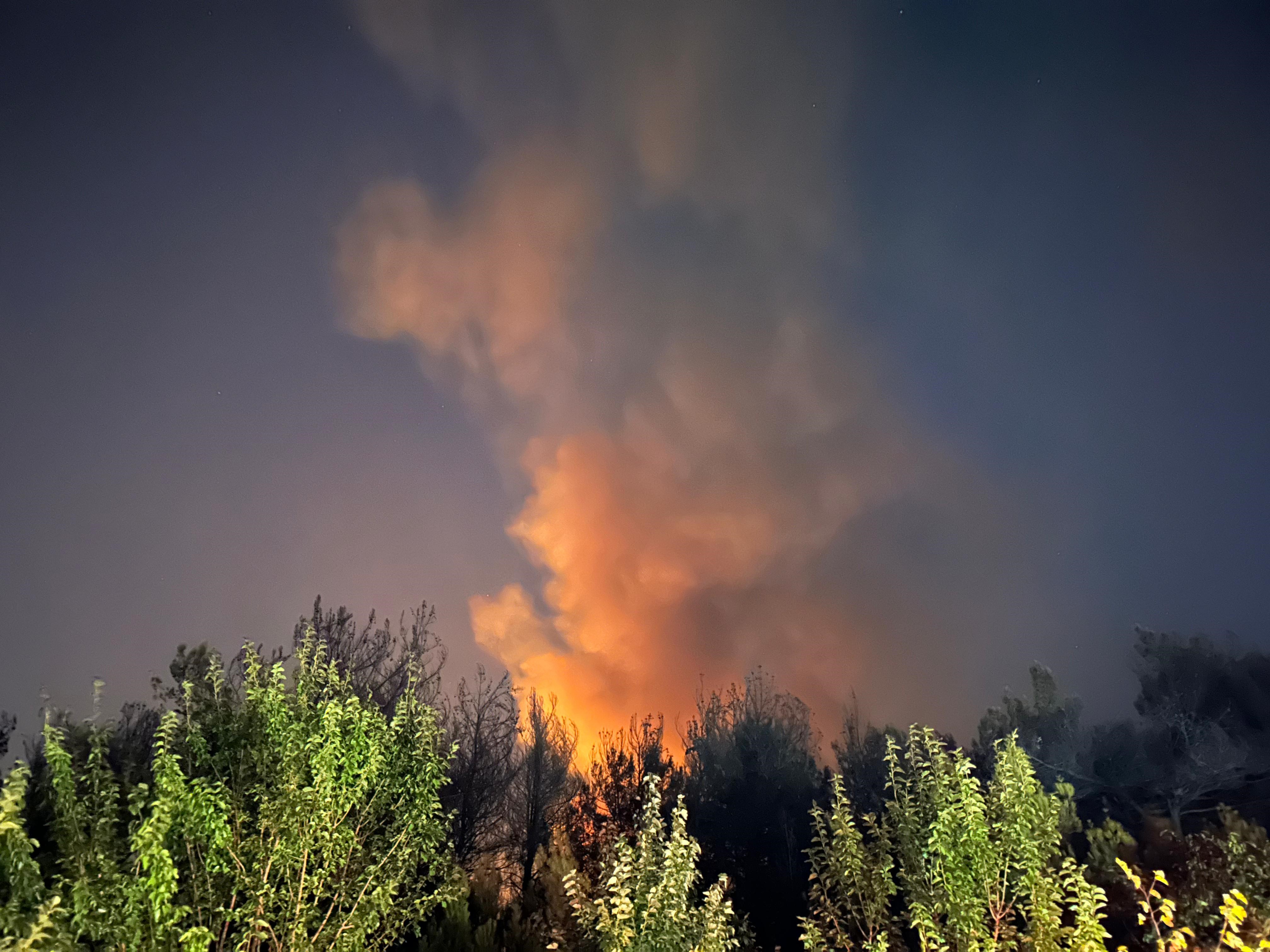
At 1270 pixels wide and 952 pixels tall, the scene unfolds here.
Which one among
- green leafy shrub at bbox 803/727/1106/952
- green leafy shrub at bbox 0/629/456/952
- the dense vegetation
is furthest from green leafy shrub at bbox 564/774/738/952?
green leafy shrub at bbox 0/629/456/952

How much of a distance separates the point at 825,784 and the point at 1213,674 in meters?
20.7

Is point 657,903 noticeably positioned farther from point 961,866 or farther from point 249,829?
point 249,829

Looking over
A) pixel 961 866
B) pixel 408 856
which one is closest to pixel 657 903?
pixel 408 856

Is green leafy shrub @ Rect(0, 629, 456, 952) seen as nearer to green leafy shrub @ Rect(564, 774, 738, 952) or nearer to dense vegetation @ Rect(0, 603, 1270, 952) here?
dense vegetation @ Rect(0, 603, 1270, 952)

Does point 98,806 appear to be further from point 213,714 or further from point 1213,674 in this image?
point 1213,674

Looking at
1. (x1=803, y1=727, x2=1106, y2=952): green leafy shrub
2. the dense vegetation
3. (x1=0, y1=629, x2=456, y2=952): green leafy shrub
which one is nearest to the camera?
(x1=0, y1=629, x2=456, y2=952): green leafy shrub

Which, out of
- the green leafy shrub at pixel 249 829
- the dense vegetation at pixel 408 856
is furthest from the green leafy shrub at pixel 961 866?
the green leafy shrub at pixel 249 829

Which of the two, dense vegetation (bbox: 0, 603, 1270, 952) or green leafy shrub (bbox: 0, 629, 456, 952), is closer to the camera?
green leafy shrub (bbox: 0, 629, 456, 952)

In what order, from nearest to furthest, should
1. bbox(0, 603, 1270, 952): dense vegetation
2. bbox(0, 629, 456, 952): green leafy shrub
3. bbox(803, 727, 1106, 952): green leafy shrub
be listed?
bbox(0, 629, 456, 952): green leafy shrub < bbox(0, 603, 1270, 952): dense vegetation < bbox(803, 727, 1106, 952): green leafy shrub

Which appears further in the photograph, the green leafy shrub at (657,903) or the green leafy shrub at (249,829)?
the green leafy shrub at (657,903)

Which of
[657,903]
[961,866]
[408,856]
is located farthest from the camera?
[408,856]

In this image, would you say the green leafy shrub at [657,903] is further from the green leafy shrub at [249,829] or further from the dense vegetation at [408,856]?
the green leafy shrub at [249,829]

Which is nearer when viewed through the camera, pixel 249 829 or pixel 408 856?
pixel 249 829

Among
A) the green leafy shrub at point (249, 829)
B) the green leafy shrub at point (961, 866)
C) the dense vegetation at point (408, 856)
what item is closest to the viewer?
the green leafy shrub at point (249, 829)
